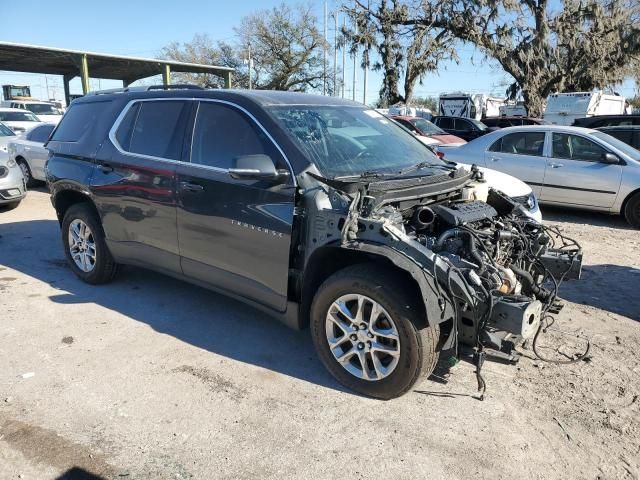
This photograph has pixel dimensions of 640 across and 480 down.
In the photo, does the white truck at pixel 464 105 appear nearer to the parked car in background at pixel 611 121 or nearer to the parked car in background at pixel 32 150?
the parked car in background at pixel 611 121

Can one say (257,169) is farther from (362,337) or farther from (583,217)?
(583,217)

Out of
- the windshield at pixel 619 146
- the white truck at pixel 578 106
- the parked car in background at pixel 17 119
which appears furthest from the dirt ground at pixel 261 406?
the white truck at pixel 578 106

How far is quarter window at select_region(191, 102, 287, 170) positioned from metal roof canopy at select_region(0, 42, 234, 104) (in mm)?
16977

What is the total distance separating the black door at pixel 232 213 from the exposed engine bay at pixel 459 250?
0.37 meters

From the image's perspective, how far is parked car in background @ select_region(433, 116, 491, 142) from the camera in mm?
18094

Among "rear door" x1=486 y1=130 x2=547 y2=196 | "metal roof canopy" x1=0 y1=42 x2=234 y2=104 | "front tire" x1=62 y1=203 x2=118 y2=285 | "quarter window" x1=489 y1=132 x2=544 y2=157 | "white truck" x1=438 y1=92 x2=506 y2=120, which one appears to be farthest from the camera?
"white truck" x1=438 y1=92 x2=506 y2=120

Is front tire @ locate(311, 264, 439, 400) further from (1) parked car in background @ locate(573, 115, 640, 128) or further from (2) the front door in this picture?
(1) parked car in background @ locate(573, 115, 640, 128)

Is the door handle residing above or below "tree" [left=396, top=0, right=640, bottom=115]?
below

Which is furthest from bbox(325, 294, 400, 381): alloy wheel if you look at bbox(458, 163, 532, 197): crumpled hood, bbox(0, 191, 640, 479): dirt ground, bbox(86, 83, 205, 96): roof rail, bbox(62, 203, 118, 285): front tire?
bbox(458, 163, 532, 197): crumpled hood

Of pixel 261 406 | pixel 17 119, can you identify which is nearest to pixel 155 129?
pixel 261 406

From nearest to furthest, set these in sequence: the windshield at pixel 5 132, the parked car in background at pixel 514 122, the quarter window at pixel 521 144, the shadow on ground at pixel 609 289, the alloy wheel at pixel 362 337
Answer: the alloy wheel at pixel 362 337
the shadow on ground at pixel 609 289
the quarter window at pixel 521 144
the windshield at pixel 5 132
the parked car in background at pixel 514 122

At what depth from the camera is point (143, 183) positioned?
4.39 metres

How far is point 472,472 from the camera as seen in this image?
8.80 feet

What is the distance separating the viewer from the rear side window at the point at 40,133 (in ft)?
37.5
